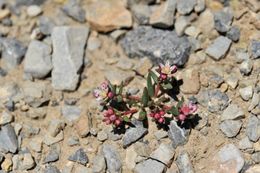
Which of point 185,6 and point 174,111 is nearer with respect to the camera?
point 174,111

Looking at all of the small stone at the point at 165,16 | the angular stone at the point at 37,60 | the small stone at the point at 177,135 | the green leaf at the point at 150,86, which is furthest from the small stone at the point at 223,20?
the angular stone at the point at 37,60

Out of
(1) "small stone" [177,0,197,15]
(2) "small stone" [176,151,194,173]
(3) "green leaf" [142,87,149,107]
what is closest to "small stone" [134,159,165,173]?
(2) "small stone" [176,151,194,173]

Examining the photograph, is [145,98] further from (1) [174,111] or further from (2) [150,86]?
Answer: (1) [174,111]

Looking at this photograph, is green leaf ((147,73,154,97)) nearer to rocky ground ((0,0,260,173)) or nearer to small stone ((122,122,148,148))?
rocky ground ((0,0,260,173))

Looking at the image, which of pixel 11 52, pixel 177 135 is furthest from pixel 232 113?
pixel 11 52

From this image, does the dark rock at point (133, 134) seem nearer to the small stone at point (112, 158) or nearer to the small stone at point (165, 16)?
the small stone at point (112, 158)

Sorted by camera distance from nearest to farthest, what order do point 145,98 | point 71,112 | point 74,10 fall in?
point 145,98 → point 71,112 → point 74,10
